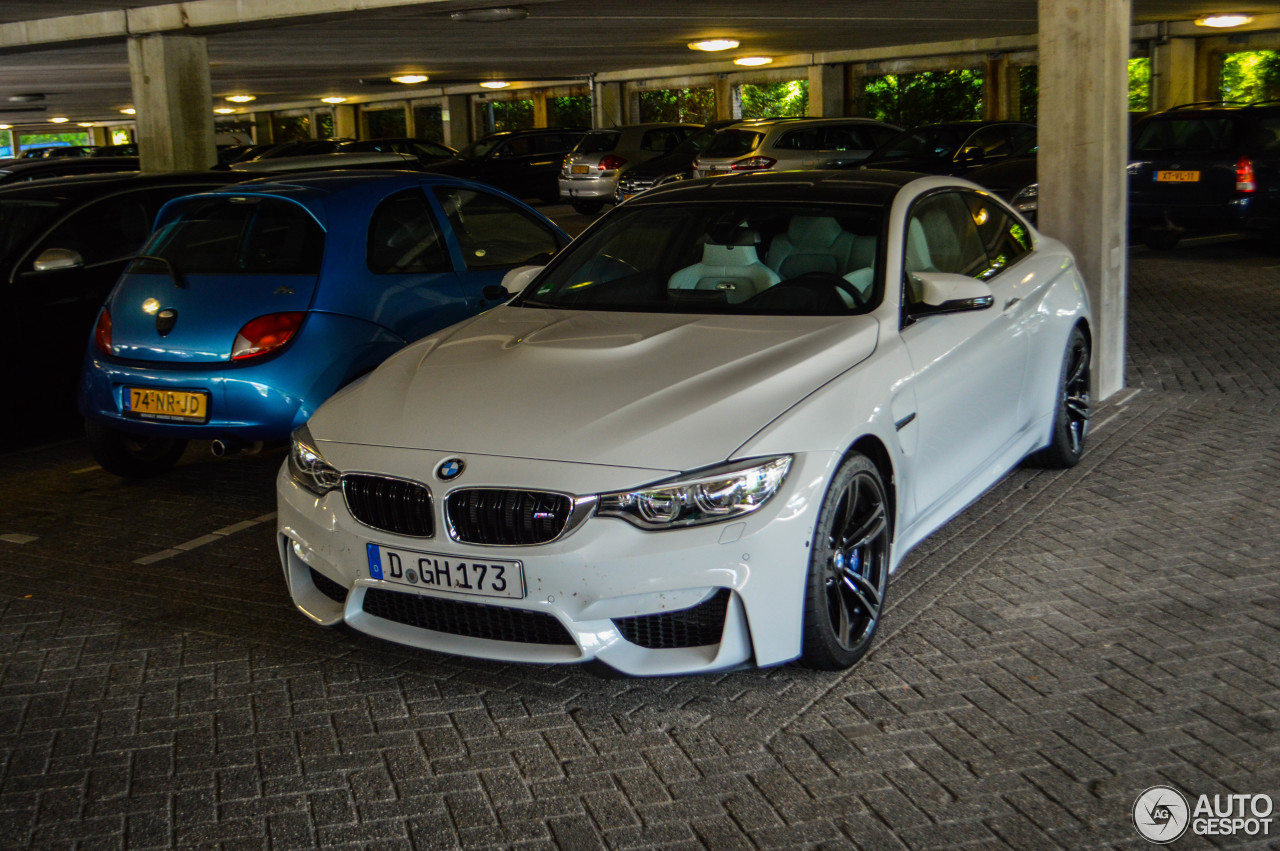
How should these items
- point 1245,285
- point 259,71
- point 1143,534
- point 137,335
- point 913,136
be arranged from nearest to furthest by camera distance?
point 1143,534, point 137,335, point 1245,285, point 913,136, point 259,71

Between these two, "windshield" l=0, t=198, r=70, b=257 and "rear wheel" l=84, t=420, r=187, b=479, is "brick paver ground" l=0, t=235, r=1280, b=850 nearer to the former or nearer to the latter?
"rear wheel" l=84, t=420, r=187, b=479

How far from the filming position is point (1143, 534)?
525 cm

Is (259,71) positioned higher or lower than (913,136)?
higher

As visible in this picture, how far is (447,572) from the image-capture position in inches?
144

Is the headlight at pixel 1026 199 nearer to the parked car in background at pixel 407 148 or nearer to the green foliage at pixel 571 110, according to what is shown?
the parked car in background at pixel 407 148

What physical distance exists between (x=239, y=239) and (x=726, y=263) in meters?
2.75

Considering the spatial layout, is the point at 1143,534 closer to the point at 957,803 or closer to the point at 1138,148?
A: the point at 957,803

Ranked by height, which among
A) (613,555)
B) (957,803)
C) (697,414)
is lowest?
(957,803)

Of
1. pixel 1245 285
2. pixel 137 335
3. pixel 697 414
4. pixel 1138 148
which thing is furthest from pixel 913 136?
pixel 697 414

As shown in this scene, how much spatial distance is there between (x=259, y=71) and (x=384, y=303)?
22.6 metres

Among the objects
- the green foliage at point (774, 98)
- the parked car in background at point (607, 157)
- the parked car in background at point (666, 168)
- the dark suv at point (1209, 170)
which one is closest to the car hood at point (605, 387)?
the dark suv at point (1209, 170)

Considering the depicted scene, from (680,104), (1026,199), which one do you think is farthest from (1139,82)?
(1026,199)

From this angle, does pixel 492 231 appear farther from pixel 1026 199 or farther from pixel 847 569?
pixel 1026 199

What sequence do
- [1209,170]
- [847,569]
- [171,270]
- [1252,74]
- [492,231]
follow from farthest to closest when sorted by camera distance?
[1252,74]
[1209,170]
[492,231]
[171,270]
[847,569]
